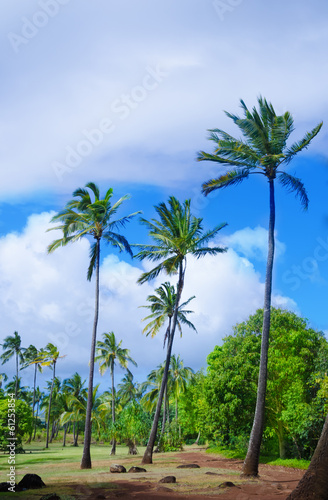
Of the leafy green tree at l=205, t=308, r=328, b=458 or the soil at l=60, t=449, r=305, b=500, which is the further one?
the leafy green tree at l=205, t=308, r=328, b=458

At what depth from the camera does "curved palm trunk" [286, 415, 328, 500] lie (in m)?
7.81

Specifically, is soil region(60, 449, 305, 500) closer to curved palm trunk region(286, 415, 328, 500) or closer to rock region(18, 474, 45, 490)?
rock region(18, 474, 45, 490)

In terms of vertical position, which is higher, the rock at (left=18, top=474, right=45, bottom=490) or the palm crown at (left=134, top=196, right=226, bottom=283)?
the palm crown at (left=134, top=196, right=226, bottom=283)

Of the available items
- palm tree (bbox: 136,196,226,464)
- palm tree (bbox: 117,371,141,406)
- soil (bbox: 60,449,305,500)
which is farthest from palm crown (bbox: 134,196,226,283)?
palm tree (bbox: 117,371,141,406)

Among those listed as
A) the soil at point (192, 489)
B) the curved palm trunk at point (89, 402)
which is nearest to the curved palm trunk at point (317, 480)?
the soil at point (192, 489)

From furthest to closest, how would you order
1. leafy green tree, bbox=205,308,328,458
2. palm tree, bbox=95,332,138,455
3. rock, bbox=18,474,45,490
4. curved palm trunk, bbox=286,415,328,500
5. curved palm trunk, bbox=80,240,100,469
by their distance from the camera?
palm tree, bbox=95,332,138,455 → leafy green tree, bbox=205,308,328,458 → curved palm trunk, bbox=80,240,100,469 → rock, bbox=18,474,45,490 → curved palm trunk, bbox=286,415,328,500

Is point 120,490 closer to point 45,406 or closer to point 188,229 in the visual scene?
A: point 188,229

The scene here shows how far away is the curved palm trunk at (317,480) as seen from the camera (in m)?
7.81

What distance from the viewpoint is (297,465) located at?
2509cm

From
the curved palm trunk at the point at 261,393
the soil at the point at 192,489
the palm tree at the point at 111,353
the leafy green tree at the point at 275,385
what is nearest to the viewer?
the soil at the point at 192,489

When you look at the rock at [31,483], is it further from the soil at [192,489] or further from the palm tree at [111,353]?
the palm tree at [111,353]

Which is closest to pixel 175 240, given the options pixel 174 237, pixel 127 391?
pixel 174 237

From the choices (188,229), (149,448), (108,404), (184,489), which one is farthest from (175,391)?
(184,489)

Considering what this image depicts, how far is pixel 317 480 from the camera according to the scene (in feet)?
25.9
